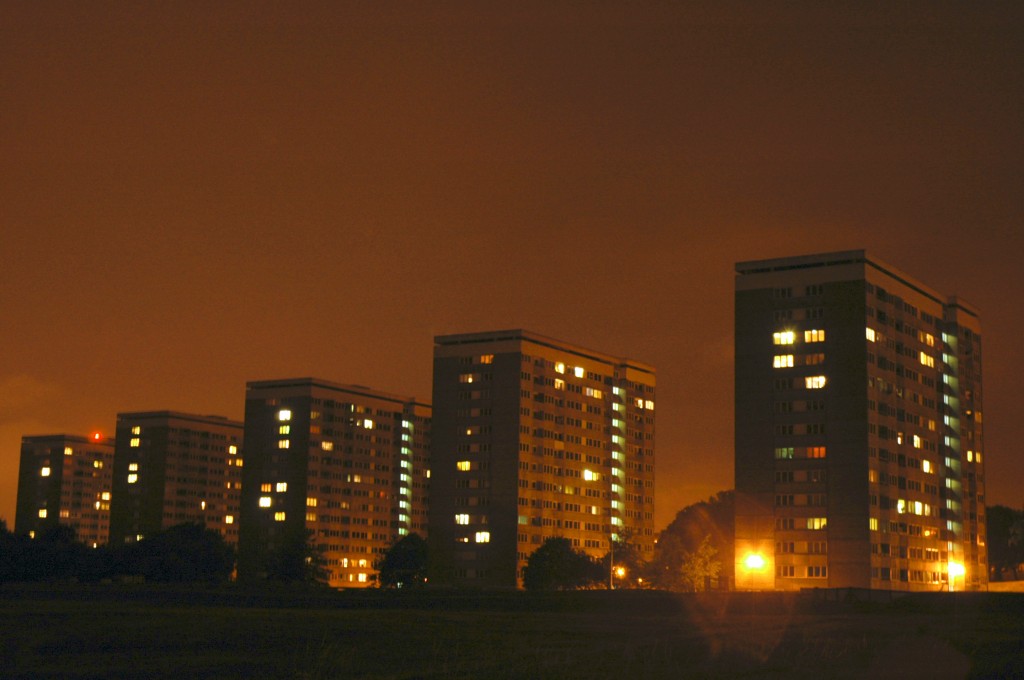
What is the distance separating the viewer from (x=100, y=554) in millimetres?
186000

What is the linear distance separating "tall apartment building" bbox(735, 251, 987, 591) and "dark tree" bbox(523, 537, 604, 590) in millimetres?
29898

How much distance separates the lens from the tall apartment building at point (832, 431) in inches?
6506

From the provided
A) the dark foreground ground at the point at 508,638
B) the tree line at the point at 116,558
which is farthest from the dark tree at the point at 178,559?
the dark foreground ground at the point at 508,638

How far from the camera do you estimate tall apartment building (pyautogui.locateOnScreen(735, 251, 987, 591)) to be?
16525 centimetres

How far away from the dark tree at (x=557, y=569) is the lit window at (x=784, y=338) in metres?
43.6

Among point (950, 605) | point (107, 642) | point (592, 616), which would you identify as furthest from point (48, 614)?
point (950, 605)

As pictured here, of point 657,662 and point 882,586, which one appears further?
point 882,586

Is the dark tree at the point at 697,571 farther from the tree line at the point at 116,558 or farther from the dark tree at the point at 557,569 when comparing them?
the tree line at the point at 116,558

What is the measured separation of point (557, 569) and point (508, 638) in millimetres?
117704

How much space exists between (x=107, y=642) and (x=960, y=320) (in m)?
155

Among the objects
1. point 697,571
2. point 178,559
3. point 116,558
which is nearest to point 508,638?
point 697,571

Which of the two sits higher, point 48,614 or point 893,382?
point 893,382

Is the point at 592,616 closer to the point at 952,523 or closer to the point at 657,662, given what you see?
the point at 657,662

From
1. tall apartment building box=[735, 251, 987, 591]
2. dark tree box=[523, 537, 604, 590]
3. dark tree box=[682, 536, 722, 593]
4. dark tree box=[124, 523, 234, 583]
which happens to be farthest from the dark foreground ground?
dark tree box=[682, 536, 722, 593]
